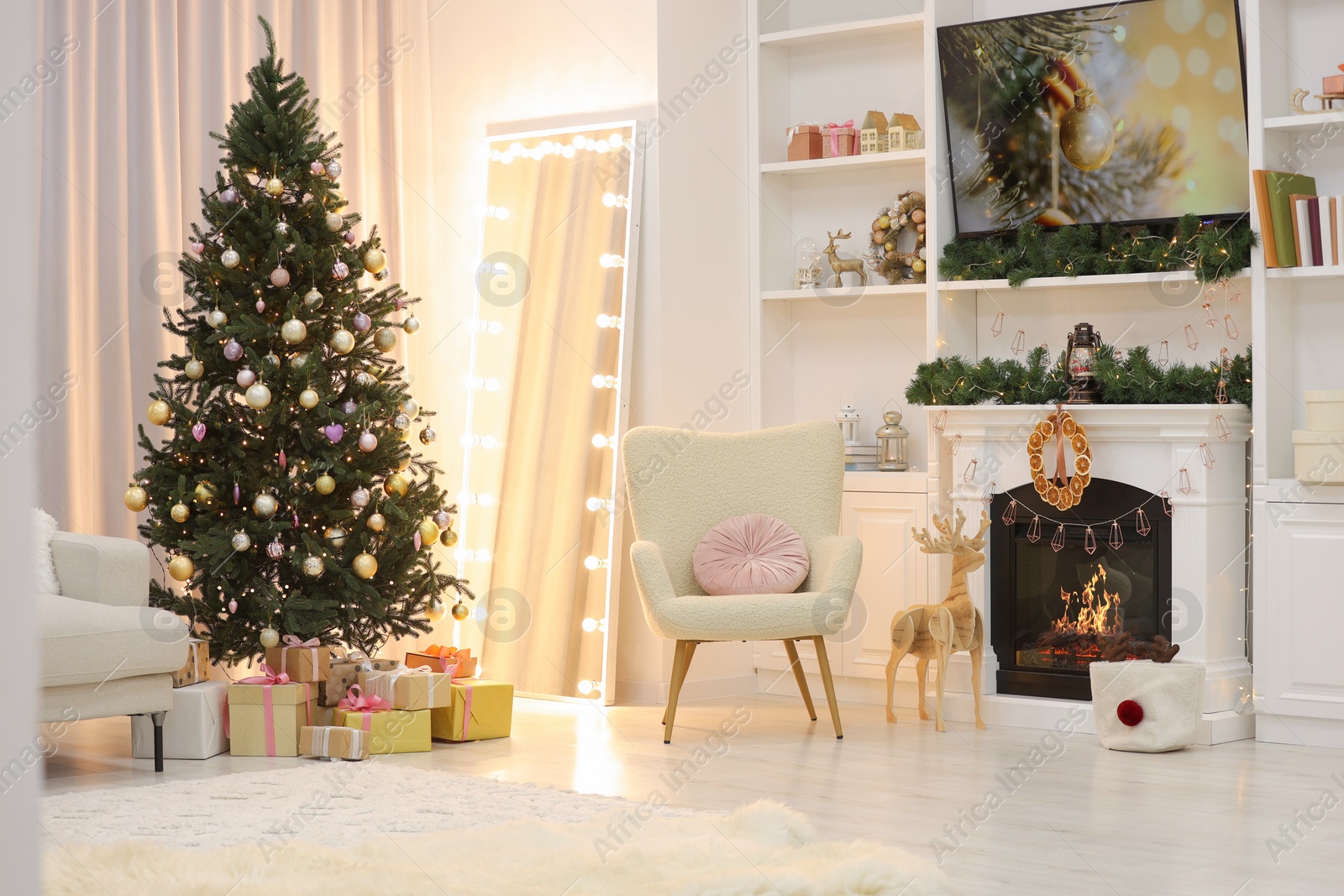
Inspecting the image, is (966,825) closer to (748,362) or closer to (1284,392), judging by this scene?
(1284,392)

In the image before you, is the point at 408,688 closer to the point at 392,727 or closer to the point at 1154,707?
the point at 392,727

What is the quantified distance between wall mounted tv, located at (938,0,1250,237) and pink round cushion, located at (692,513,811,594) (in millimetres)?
1368

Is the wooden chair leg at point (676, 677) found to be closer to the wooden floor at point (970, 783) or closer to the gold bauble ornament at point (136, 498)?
the wooden floor at point (970, 783)

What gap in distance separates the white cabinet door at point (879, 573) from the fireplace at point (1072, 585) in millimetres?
329

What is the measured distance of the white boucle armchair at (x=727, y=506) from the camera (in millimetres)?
4336

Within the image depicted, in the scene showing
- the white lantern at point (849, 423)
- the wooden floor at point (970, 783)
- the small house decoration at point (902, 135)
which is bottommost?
the wooden floor at point (970, 783)

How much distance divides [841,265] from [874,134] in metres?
0.52

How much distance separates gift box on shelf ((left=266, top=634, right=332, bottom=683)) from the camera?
4.17 m

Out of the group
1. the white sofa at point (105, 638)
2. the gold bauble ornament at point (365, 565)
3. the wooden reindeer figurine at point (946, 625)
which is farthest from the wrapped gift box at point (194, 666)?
the wooden reindeer figurine at point (946, 625)

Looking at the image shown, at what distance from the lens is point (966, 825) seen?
314cm

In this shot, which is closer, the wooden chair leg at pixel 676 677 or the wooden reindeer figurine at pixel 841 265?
the wooden chair leg at pixel 676 677

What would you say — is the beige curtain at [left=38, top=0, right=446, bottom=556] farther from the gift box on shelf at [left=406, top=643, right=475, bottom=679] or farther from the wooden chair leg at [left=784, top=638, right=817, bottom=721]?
the wooden chair leg at [left=784, top=638, right=817, bottom=721]

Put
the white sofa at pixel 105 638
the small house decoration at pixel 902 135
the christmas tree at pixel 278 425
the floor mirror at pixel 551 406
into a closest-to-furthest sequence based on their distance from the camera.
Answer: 1. the white sofa at pixel 105 638
2. the christmas tree at pixel 278 425
3. the floor mirror at pixel 551 406
4. the small house decoration at pixel 902 135

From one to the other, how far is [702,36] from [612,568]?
2081mm
